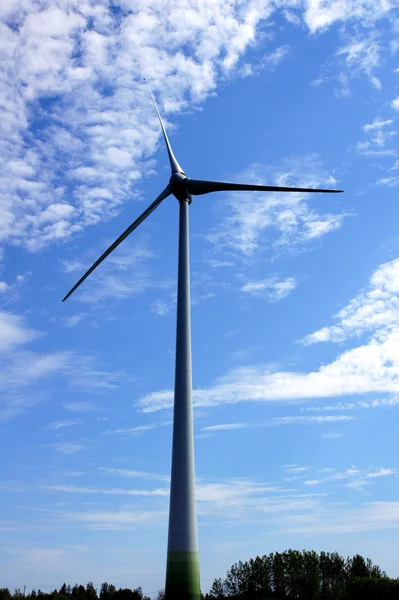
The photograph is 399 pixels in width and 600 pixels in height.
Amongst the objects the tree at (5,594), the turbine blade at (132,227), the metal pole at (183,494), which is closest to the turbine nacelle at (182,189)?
the turbine blade at (132,227)

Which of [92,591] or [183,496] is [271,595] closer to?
[92,591]

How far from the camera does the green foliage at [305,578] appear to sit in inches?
5109

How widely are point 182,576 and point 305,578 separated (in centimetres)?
11703

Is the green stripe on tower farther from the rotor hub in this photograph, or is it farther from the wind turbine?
the rotor hub

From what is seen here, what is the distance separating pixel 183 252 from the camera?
149ft

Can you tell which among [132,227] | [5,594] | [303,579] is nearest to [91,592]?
[5,594]

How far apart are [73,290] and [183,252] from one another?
581 inches

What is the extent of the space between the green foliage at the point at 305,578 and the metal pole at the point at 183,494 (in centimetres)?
10549

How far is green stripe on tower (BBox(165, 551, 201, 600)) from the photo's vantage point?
33.3 meters

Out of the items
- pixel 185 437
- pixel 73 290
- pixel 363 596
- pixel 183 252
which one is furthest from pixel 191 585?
pixel 363 596

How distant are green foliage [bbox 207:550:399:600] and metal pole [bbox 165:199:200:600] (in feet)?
346

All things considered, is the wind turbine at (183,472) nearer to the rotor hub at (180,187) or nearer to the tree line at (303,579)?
the rotor hub at (180,187)

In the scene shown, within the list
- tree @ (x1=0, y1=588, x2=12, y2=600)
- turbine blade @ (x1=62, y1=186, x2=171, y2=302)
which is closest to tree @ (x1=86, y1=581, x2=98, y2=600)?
tree @ (x1=0, y1=588, x2=12, y2=600)

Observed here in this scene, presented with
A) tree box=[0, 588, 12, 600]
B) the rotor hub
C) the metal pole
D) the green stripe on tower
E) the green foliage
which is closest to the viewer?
the green stripe on tower
